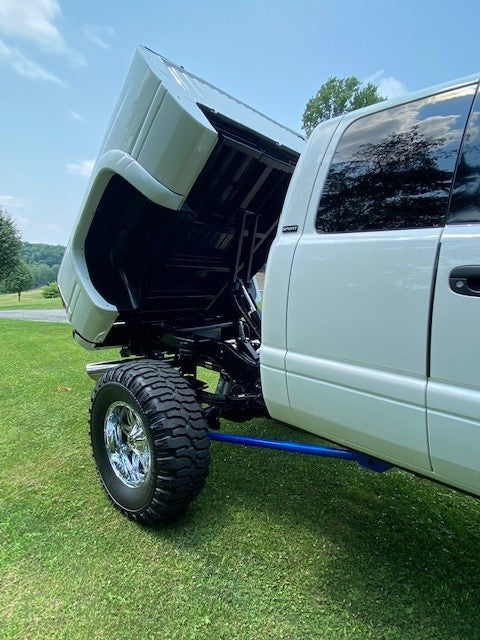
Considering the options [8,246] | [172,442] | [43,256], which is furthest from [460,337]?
[43,256]

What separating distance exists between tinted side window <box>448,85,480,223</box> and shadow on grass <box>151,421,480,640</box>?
1779 mm

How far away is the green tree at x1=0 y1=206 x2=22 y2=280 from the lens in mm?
37594

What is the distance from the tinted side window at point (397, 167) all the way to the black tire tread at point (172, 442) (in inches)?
51.6

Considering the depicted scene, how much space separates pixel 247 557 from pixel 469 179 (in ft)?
6.91

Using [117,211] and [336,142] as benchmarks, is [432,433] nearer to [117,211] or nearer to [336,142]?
[336,142]

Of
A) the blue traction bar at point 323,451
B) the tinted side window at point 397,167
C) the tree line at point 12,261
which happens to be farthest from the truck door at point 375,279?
the tree line at point 12,261

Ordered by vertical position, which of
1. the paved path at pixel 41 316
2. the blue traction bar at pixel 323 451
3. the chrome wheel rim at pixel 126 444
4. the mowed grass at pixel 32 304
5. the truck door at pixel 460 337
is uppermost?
the truck door at pixel 460 337

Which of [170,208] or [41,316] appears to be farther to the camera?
[41,316]

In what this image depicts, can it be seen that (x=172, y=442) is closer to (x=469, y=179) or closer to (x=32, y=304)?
(x=469, y=179)

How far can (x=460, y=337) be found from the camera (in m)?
1.45

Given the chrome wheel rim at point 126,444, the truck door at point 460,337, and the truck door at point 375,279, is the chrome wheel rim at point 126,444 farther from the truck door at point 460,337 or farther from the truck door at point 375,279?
the truck door at point 460,337

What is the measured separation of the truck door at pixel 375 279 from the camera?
5.23ft

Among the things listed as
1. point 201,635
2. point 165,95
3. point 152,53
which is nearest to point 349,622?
point 201,635

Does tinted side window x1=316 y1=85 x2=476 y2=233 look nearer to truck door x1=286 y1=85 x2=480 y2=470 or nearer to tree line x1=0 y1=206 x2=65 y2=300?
truck door x1=286 y1=85 x2=480 y2=470
